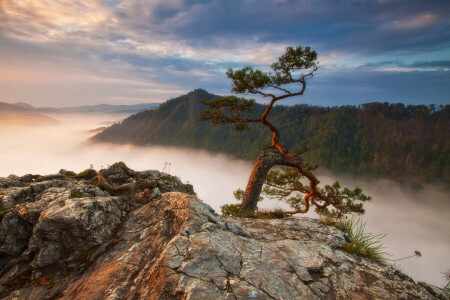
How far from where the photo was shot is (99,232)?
4605 millimetres

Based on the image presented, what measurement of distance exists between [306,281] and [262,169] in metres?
7.28

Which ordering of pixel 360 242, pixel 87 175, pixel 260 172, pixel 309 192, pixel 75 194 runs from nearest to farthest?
1. pixel 360 242
2. pixel 75 194
3. pixel 87 175
4. pixel 260 172
5. pixel 309 192

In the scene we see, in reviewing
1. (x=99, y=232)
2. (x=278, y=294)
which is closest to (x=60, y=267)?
(x=99, y=232)

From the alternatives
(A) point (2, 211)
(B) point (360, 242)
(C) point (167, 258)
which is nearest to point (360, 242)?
(B) point (360, 242)

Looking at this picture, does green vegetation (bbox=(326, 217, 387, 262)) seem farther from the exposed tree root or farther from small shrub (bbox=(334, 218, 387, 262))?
the exposed tree root

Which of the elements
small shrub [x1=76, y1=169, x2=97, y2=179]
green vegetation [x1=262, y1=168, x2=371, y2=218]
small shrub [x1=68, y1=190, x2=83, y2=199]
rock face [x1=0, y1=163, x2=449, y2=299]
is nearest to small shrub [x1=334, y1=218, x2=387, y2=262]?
rock face [x1=0, y1=163, x2=449, y2=299]

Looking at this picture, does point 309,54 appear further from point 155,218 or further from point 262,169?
point 155,218

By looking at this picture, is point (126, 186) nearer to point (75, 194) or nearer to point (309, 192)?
point (75, 194)

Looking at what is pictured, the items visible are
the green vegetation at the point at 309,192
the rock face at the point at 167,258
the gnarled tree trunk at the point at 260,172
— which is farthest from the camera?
the green vegetation at the point at 309,192

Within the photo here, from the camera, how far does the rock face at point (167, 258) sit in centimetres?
332

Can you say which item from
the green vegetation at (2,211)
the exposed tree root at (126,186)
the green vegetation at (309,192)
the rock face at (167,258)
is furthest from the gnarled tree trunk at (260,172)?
the green vegetation at (2,211)

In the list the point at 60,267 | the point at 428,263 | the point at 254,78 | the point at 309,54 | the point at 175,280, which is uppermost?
the point at 309,54

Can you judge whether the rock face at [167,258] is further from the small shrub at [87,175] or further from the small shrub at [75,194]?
the small shrub at [87,175]

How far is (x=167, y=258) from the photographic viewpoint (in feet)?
11.5
